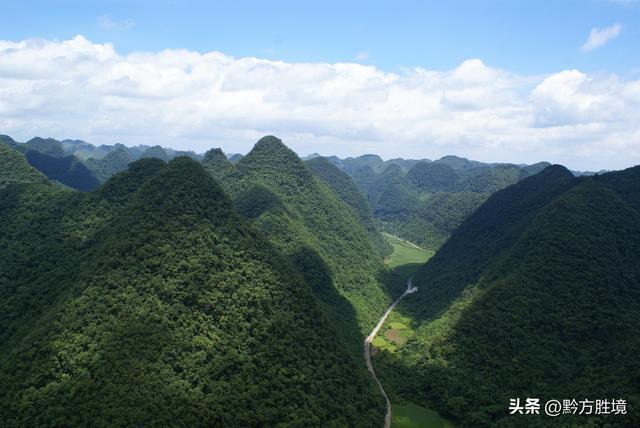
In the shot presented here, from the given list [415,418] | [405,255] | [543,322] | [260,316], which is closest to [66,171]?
[405,255]

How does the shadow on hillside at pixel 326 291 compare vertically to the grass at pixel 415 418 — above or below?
above

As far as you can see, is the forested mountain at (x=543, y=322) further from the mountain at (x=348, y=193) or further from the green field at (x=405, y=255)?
the mountain at (x=348, y=193)

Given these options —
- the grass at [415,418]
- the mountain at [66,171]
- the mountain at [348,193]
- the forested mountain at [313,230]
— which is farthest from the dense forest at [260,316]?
the mountain at [66,171]

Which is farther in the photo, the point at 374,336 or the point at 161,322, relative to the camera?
the point at 374,336

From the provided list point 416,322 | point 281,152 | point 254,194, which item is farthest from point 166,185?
point 281,152

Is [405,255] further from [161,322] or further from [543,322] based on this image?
[161,322]

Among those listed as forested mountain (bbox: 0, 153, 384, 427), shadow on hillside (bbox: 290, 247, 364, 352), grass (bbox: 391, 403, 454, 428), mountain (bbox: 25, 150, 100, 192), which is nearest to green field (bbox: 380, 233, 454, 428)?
grass (bbox: 391, 403, 454, 428)

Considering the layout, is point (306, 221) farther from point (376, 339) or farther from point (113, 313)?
point (113, 313)

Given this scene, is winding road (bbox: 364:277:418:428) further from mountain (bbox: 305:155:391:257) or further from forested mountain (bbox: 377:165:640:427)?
mountain (bbox: 305:155:391:257)
